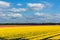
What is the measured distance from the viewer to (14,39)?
20.4 meters

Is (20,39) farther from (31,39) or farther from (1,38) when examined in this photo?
(1,38)

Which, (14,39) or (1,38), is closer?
(14,39)

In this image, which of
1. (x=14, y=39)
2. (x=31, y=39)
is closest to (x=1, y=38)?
(x=14, y=39)

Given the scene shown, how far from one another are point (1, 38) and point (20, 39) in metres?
3.62

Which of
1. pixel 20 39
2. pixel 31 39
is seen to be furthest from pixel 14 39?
pixel 31 39

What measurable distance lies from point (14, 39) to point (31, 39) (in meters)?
2.04

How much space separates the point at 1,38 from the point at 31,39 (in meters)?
4.71

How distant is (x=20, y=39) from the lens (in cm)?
2036

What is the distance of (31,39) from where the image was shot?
66.5 ft

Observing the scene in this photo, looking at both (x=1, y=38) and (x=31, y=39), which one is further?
(x=1, y=38)

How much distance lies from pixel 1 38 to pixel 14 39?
3.06m

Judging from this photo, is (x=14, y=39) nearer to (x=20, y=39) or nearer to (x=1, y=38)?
(x=20, y=39)

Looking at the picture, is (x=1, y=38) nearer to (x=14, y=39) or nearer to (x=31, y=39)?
(x=14, y=39)

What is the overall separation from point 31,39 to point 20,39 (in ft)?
4.30
